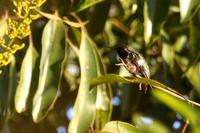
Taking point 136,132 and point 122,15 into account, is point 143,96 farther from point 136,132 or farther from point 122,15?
point 136,132

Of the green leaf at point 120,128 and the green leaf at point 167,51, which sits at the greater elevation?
the green leaf at point 167,51

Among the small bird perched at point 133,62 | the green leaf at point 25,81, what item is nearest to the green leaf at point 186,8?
the small bird perched at point 133,62

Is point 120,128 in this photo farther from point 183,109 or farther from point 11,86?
point 183,109

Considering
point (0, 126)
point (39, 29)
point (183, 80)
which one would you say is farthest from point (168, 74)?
point (0, 126)

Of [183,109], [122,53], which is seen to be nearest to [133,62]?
[122,53]

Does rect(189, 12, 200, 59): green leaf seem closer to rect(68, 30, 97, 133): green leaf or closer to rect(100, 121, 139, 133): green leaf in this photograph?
rect(68, 30, 97, 133): green leaf

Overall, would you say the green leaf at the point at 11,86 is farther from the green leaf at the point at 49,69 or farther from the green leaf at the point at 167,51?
the green leaf at the point at 167,51
